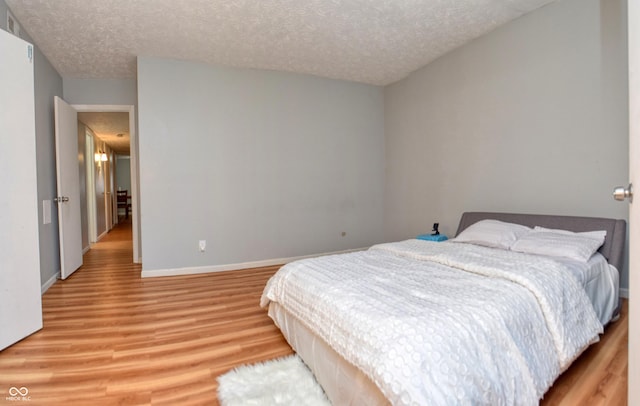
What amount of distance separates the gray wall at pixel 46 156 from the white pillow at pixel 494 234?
4.11 m

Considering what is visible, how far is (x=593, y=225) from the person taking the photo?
245cm

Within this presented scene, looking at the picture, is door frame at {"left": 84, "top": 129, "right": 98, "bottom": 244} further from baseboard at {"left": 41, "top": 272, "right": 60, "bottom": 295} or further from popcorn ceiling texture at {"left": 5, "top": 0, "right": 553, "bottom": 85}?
baseboard at {"left": 41, "top": 272, "right": 60, "bottom": 295}

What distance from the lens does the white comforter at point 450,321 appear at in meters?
1.10

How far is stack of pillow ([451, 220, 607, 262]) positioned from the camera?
2.21m

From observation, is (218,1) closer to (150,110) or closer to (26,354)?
(150,110)

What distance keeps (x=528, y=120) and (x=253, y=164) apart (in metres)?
3.09

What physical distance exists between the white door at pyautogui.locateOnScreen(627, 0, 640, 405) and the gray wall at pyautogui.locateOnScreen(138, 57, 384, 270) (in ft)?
12.1

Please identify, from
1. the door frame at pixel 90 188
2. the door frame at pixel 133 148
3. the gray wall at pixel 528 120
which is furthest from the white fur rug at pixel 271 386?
the door frame at pixel 90 188

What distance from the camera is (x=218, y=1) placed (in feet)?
8.52

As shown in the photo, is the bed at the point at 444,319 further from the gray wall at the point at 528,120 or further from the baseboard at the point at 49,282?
the baseboard at the point at 49,282

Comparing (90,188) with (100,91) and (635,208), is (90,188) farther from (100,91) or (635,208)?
(635,208)

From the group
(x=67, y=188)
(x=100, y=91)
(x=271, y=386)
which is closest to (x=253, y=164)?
(x=67, y=188)

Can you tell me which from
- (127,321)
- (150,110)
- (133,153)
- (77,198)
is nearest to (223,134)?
(150,110)

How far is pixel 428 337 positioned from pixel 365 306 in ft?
1.04
